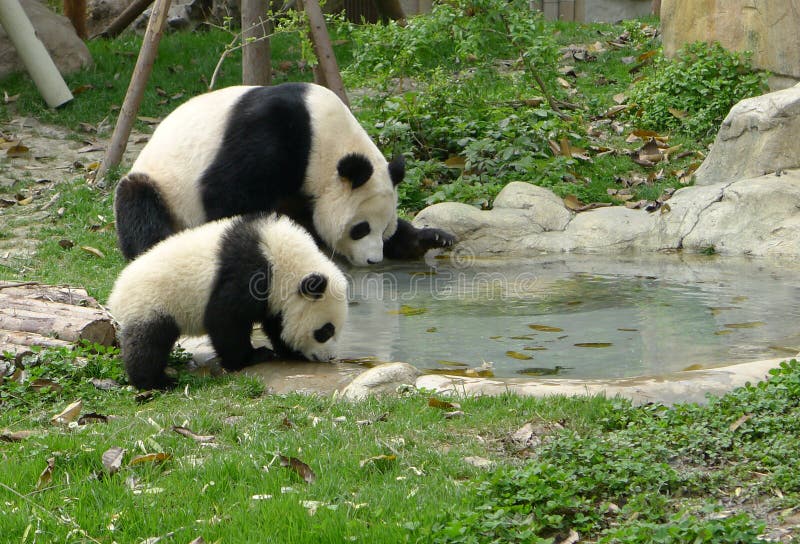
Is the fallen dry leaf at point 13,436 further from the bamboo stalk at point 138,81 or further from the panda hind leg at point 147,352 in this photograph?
the bamboo stalk at point 138,81

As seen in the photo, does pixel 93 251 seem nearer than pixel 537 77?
Yes

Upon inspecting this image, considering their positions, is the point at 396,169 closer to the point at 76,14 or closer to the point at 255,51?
the point at 255,51

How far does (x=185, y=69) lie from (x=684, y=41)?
7343 millimetres

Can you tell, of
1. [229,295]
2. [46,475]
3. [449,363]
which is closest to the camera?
[46,475]

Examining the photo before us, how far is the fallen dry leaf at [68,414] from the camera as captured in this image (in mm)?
4562

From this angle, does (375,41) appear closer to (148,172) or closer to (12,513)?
(148,172)

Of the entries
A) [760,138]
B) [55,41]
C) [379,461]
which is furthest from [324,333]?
[55,41]

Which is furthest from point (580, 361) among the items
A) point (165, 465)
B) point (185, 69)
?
point (185, 69)

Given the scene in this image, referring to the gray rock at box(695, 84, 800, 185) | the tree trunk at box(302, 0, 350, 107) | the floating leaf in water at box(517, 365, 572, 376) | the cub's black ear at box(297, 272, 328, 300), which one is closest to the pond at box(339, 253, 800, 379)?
the floating leaf in water at box(517, 365, 572, 376)

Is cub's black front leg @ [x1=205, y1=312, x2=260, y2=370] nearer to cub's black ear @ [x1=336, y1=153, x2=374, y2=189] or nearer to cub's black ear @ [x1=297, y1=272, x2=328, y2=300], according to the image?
cub's black ear @ [x1=297, y1=272, x2=328, y2=300]

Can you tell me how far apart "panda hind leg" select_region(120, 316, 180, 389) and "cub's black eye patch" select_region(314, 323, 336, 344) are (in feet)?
2.94

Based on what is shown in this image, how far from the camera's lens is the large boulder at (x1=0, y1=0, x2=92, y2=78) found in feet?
43.5

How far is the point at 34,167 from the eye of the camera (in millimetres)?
11086

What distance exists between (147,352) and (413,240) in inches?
144
